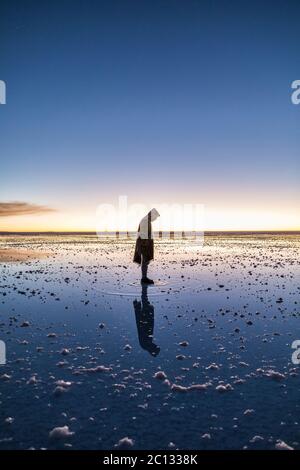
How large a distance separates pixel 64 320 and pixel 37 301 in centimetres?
367

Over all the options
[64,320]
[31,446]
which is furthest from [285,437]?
[64,320]

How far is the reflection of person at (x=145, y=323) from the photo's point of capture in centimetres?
955

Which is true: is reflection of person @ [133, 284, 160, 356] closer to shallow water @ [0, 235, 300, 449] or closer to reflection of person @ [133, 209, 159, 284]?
shallow water @ [0, 235, 300, 449]

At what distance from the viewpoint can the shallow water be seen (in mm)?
5566

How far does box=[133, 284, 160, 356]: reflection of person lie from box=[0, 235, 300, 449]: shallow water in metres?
0.04

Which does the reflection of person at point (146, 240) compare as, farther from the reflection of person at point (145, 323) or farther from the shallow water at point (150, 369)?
the reflection of person at point (145, 323)

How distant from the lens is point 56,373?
25.5 feet

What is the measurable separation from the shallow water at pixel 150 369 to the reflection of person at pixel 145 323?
0.13 ft

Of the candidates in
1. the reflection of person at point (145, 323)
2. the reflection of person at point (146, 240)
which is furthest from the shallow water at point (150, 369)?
the reflection of person at point (146, 240)

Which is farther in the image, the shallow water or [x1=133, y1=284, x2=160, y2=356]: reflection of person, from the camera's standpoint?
[x1=133, y1=284, x2=160, y2=356]: reflection of person

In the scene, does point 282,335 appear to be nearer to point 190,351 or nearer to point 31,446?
point 190,351

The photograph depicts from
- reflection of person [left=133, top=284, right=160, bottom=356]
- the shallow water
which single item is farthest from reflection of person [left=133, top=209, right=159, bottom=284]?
reflection of person [left=133, top=284, right=160, bottom=356]

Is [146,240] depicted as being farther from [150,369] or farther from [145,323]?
[150,369]
